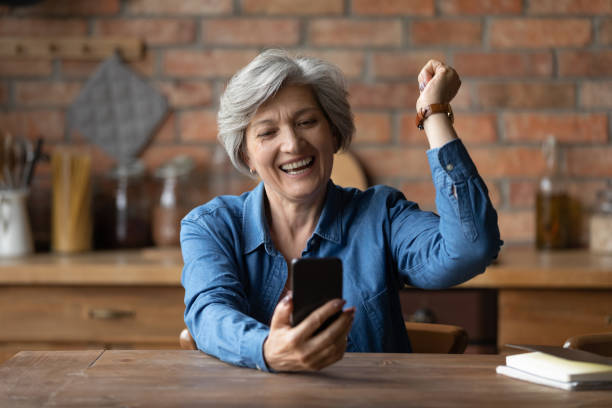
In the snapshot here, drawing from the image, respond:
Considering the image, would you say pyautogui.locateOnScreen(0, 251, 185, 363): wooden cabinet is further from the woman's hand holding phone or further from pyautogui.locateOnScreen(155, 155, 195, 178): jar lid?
the woman's hand holding phone

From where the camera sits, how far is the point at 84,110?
2.54 metres

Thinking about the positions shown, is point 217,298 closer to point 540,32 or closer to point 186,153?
point 186,153

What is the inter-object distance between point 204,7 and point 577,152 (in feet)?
4.62

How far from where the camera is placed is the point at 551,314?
79.7 inches

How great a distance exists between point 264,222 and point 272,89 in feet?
0.91

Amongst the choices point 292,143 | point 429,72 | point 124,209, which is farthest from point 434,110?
point 124,209

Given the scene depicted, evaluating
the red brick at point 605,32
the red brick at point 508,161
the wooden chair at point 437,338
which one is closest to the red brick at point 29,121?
the wooden chair at point 437,338

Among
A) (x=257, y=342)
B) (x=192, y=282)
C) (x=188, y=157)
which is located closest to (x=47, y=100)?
(x=188, y=157)

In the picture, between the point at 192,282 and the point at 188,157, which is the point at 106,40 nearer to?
the point at 188,157

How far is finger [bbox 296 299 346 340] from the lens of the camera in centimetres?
102

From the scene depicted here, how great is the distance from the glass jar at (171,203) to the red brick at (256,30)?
46 centimetres

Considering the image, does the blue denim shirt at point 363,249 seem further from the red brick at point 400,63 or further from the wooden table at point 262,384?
the red brick at point 400,63

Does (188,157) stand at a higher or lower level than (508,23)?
lower

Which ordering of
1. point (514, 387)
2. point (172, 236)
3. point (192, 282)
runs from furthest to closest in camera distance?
1. point (172, 236)
2. point (192, 282)
3. point (514, 387)
